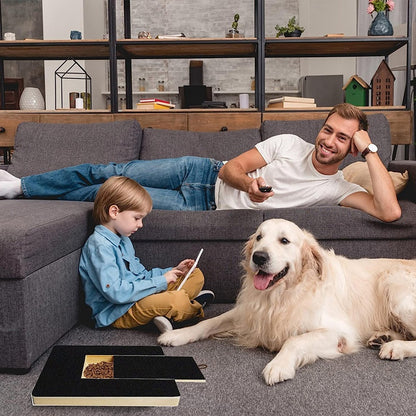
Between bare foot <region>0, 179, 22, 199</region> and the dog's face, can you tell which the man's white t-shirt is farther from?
bare foot <region>0, 179, 22, 199</region>

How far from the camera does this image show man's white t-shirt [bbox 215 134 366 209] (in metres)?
2.50

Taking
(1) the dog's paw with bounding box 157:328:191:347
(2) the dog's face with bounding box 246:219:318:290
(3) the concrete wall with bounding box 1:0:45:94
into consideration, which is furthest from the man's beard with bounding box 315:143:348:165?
(3) the concrete wall with bounding box 1:0:45:94

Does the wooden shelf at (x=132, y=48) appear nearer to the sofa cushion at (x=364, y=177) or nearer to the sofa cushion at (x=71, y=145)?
the sofa cushion at (x=71, y=145)

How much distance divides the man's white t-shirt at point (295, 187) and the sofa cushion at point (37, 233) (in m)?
0.72

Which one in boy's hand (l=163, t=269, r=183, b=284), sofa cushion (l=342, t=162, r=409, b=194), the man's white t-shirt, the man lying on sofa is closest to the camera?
boy's hand (l=163, t=269, r=183, b=284)

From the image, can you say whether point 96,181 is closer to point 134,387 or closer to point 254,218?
point 254,218

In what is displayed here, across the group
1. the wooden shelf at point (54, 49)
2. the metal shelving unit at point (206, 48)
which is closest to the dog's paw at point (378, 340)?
the metal shelving unit at point (206, 48)

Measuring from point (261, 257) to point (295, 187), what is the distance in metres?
0.88

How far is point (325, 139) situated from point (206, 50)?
6.46ft

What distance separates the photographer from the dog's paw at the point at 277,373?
158cm

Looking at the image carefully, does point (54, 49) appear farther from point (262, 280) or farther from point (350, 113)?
point (262, 280)

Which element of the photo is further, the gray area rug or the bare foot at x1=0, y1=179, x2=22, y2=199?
the bare foot at x1=0, y1=179, x2=22, y2=199

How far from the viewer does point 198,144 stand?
3238 mm

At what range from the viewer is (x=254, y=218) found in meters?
2.37
